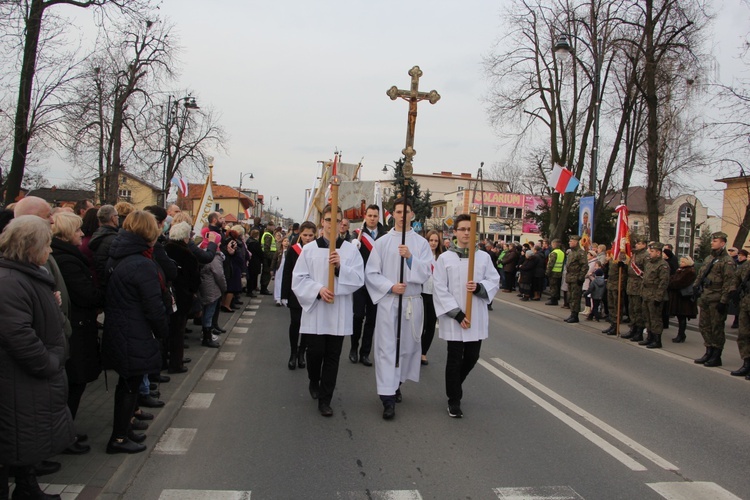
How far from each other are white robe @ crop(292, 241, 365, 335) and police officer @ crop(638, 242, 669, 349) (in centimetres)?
684

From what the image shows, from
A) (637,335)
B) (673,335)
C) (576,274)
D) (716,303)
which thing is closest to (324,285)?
(716,303)

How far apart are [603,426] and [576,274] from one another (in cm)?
882

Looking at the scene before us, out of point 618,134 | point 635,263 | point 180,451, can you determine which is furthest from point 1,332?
point 618,134

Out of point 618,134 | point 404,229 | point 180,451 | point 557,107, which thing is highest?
point 557,107

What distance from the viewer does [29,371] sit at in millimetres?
3326

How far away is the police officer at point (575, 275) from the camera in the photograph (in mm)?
13730

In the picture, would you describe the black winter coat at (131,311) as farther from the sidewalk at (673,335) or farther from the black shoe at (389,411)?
the sidewalk at (673,335)

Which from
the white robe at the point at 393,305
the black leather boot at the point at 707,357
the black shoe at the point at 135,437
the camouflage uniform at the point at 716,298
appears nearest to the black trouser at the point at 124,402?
the black shoe at the point at 135,437

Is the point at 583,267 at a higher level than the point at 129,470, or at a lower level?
higher

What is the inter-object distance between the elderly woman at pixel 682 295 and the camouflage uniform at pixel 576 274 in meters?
2.46

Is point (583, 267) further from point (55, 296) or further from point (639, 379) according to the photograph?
point (55, 296)

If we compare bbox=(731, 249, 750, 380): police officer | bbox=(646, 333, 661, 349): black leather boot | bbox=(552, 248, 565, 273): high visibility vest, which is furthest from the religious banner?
bbox=(731, 249, 750, 380): police officer

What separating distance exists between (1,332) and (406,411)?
3.75 m

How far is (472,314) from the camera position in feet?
18.9
